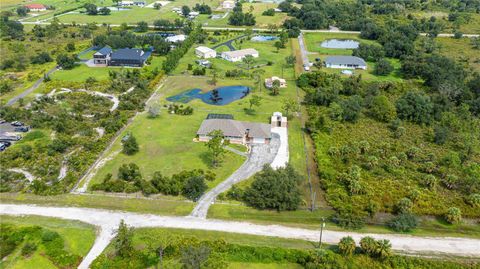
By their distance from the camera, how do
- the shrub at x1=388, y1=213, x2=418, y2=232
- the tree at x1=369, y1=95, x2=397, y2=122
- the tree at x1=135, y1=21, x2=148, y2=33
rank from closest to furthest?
the shrub at x1=388, y1=213, x2=418, y2=232, the tree at x1=369, y1=95, x2=397, y2=122, the tree at x1=135, y1=21, x2=148, y2=33

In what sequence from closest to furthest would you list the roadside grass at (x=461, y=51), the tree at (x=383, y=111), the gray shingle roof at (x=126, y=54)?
the tree at (x=383, y=111) → the gray shingle roof at (x=126, y=54) → the roadside grass at (x=461, y=51)

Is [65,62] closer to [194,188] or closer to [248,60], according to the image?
[248,60]

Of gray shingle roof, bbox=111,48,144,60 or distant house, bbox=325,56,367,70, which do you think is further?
distant house, bbox=325,56,367,70

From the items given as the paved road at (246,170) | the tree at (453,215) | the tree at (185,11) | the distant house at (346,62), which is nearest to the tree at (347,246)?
the tree at (453,215)

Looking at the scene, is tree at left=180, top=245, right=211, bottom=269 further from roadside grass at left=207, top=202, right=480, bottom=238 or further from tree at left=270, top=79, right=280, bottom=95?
tree at left=270, top=79, right=280, bottom=95

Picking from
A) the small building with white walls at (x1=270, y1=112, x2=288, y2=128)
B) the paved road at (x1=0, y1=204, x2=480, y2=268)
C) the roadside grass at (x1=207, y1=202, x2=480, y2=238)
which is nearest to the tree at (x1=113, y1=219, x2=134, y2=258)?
the paved road at (x1=0, y1=204, x2=480, y2=268)

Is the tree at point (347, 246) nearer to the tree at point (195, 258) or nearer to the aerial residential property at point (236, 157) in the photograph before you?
the aerial residential property at point (236, 157)
